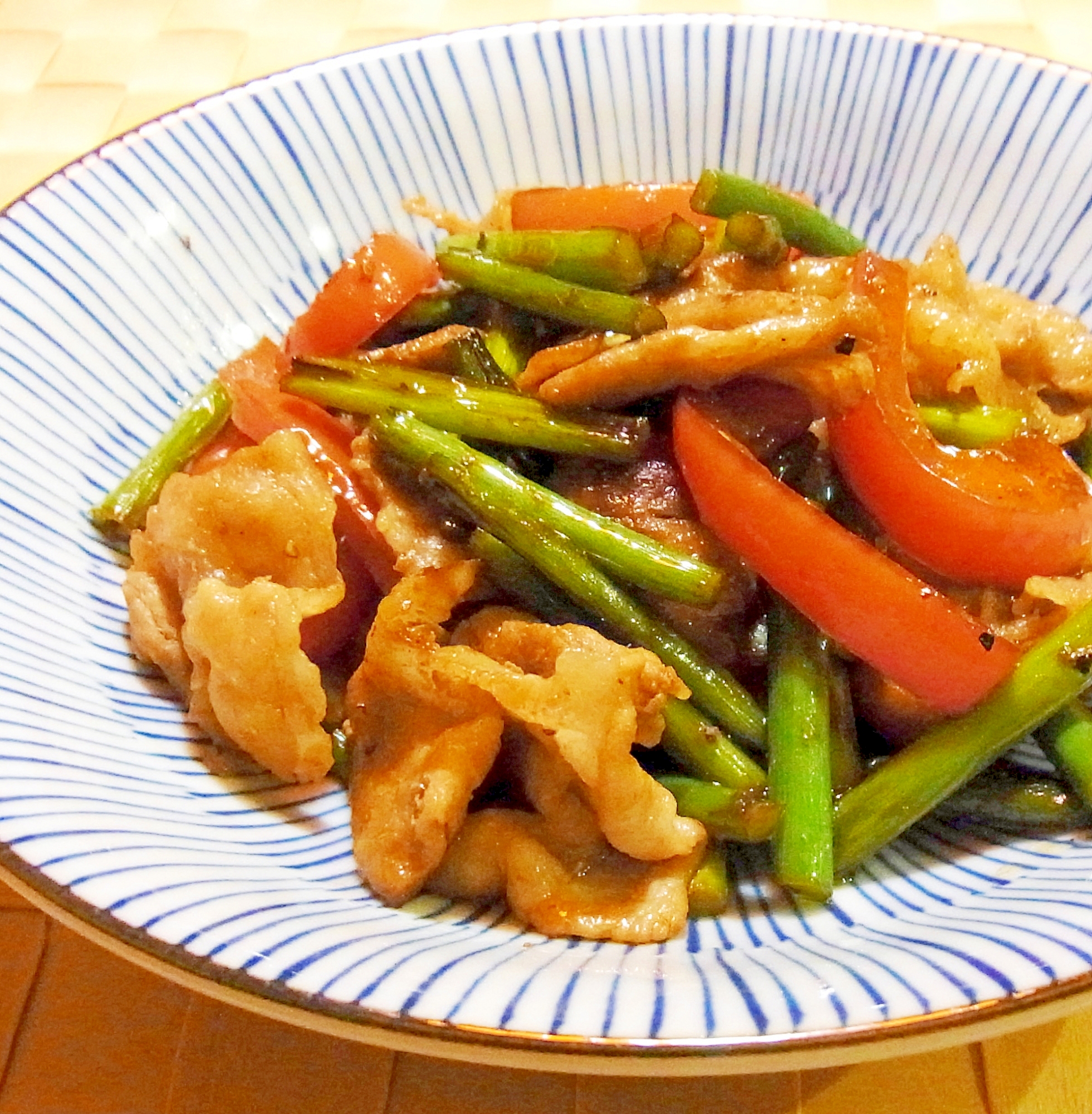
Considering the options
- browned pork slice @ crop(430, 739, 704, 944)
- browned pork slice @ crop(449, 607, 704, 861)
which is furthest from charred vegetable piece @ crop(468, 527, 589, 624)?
browned pork slice @ crop(430, 739, 704, 944)

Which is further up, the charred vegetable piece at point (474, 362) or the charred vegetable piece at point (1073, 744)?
the charred vegetable piece at point (474, 362)

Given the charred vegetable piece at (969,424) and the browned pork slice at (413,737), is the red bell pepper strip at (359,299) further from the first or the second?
the charred vegetable piece at (969,424)

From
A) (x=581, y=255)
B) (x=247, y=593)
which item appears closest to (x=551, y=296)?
(x=581, y=255)

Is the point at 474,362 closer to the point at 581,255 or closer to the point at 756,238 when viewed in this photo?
the point at 581,255

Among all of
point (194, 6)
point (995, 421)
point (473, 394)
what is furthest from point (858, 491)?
point (194, 6)

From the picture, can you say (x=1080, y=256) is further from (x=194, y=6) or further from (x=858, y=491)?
(x=194, y=6)

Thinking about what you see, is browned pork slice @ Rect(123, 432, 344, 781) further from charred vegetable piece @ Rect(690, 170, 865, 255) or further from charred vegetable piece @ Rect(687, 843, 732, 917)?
charred vegetable piece @ Rect(690, 170, 865, 255)

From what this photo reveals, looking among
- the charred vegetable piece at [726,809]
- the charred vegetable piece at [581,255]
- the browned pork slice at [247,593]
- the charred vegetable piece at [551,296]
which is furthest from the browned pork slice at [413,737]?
the charred vegetable piece at [581,255]

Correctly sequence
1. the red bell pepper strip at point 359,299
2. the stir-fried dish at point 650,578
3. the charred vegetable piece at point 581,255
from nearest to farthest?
the stir-fried dish at point 650,578
the charred vegetable piece at point 581,255
the red bell pepper strip at point 359,299
